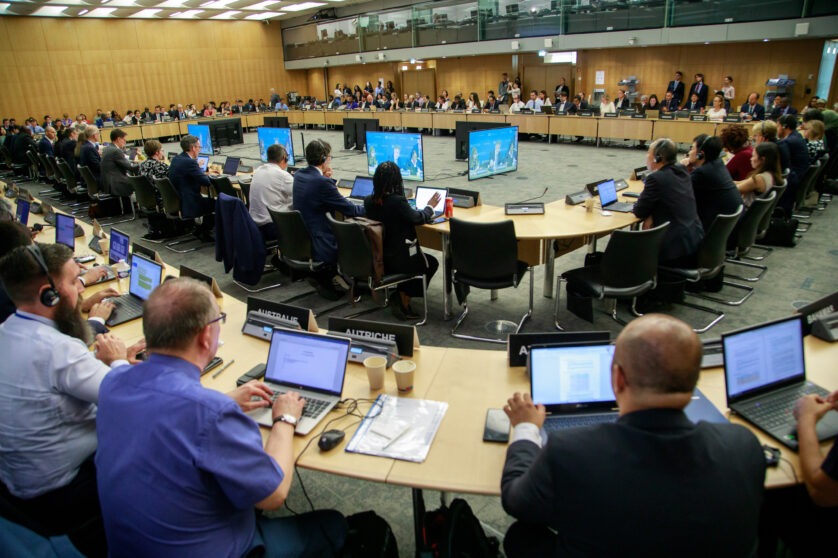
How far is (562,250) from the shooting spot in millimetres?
4664

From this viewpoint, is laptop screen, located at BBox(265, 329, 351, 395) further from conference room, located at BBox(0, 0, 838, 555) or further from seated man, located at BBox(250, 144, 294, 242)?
seated man, located at BBox(250, 144, 294, 242)

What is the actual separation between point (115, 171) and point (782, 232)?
26.9ft

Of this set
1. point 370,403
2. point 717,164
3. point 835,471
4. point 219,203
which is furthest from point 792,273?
point 219,203

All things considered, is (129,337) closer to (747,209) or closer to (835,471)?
(835,471)

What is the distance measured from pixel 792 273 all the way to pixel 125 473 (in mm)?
5492

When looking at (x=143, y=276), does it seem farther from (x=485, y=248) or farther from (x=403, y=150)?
(x=403, y=150)

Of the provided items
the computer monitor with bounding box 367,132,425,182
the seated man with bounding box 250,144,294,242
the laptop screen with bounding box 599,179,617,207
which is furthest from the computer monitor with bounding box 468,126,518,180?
the seated man with bounding box 250,144,294,242

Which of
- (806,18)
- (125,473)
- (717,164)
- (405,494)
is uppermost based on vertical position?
(806,18)

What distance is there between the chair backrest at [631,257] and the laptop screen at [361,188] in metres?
2.58

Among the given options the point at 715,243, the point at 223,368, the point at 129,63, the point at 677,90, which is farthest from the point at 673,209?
the point at 129,63

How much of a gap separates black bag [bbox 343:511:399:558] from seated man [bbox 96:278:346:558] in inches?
17.2

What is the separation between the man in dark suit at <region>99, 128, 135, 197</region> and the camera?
6.98m

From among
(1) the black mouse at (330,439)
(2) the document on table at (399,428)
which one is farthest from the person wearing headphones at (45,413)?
(2) the document on table at (399,428)

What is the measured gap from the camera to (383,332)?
7.59ft
